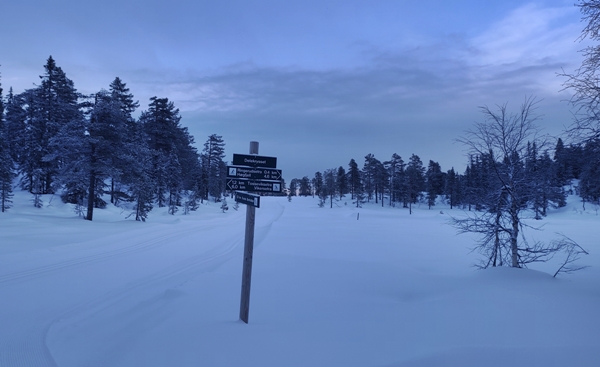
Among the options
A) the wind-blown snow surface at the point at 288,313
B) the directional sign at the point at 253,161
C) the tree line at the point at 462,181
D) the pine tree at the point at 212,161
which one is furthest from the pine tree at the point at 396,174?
the directional sign at the point at 253,161

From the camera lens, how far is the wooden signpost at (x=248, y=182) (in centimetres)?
544

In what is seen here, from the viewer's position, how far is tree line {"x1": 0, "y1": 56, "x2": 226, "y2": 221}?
2070 cm

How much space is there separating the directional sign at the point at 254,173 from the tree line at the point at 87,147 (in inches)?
767

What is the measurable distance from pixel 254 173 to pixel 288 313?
9.99 ft

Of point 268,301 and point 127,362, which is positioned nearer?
point 127,362

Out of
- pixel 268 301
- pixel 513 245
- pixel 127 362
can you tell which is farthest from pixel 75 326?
pixel 513 245

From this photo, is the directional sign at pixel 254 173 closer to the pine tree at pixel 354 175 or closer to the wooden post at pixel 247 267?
the wooden post at pixel 247 267

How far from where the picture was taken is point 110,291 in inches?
295

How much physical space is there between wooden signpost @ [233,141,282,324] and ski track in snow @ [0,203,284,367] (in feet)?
9.28

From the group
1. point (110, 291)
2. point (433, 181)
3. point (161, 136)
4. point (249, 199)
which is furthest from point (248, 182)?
point (433, 181)

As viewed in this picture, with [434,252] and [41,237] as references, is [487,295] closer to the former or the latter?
[434,252]

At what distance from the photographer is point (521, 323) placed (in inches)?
200

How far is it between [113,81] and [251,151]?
37.0 metres

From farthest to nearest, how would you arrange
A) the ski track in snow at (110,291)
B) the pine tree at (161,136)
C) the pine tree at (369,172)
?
the pine tree at (369,172) < the pine tree at (161,136) < the ski track in snow at (110,291)
